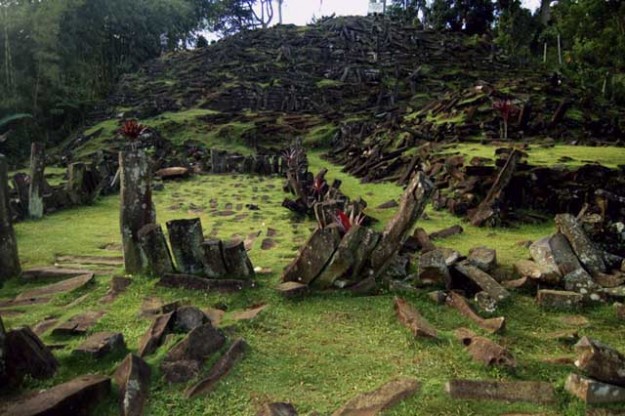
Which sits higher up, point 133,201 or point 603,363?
point 133,201

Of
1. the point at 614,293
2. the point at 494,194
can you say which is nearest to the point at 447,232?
the point at 494,194

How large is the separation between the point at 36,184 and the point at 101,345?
849 centimetres

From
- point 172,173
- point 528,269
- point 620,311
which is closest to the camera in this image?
point 620,311

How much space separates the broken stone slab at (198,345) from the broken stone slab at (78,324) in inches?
57.2

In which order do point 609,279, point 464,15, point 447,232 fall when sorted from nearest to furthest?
point 609,279 → point 447,232 → point 464,15

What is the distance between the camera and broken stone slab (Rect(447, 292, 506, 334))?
4.86m

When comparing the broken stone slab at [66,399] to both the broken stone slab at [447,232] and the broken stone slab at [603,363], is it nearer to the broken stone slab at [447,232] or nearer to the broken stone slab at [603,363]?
the broken stone slab at [603,363]

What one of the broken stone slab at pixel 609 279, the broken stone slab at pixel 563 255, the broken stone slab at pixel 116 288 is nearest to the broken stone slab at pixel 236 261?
the broken stone slab at pixel 116 288

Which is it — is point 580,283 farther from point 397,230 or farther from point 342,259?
point 342,259

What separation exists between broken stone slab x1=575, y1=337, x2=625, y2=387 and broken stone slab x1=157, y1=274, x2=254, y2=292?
12.1ft

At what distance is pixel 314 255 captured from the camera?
593 cm

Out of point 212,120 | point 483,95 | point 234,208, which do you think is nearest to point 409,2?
point 212,120

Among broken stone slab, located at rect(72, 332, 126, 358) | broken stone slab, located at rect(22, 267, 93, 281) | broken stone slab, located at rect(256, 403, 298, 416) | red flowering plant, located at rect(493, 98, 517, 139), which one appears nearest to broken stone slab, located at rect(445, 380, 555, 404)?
broken stone slab, located at rect(256, 403, 298, 416)

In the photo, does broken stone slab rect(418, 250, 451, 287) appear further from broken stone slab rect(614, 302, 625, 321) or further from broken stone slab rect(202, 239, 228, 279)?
broken stone slab rect(202, 239, 228, 279)
